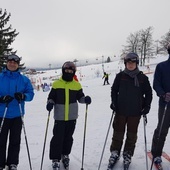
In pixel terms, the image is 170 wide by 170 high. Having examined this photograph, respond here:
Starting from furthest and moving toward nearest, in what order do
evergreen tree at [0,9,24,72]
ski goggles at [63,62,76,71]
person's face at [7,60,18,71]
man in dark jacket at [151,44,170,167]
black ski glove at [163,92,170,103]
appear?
evergreen tree at [0,9,24,72] → ski goggles at [63,62,76,71] → man in dark jacket at [151,44,170,167] → person's face at [7,60,18,71] → black ski glove at [163,92,170,103]

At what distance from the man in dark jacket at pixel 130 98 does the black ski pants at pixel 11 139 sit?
1.62 metres

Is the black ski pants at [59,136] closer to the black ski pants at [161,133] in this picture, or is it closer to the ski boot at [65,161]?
the ski boot at [65,161]

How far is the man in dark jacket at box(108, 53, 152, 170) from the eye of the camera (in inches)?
161

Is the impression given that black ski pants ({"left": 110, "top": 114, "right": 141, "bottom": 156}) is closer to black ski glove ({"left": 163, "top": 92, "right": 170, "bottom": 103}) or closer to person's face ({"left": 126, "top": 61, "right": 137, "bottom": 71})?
black ski glove ({"left": 163, "top": 92, "right": 170, "bottom": 103})

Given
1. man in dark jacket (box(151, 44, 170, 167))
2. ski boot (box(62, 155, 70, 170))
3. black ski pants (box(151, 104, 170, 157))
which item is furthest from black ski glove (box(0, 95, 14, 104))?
black ski pants (box(151, 104, 170, 157))

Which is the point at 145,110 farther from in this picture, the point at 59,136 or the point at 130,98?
the point at 59,136

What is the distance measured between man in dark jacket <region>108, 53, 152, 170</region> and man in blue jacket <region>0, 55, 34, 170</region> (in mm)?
1522

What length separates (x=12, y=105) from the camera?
386 centimetres

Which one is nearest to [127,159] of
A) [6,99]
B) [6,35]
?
[6,99]

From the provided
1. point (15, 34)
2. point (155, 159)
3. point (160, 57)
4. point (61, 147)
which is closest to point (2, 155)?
point (61, 147)

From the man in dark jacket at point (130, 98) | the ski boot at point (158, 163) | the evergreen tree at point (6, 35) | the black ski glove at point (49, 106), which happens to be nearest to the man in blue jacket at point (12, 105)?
the black ski glove at point (49, 106)

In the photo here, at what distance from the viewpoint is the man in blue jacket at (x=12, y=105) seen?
3.80 m

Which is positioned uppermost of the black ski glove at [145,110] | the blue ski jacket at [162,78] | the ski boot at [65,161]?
the blue ski jacket at [162,78]

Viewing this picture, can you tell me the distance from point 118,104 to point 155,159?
1.18m
